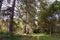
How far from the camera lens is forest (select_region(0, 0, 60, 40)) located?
492 inches

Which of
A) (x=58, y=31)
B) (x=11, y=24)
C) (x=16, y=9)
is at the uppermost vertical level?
(x=16, y=9)

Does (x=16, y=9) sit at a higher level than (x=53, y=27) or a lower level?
higher

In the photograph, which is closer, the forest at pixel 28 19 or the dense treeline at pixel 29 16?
the forest at pixel 28 19

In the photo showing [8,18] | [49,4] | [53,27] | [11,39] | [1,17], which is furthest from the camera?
[53,27]

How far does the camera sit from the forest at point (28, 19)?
12508 millimetres

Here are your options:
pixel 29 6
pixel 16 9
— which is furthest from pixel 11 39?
pixel 29 6

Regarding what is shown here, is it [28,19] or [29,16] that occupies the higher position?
[29,16]

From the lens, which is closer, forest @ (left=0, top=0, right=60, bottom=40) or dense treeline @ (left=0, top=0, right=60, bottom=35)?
forest @ (left=0, top=0, right=60, bottom=40)

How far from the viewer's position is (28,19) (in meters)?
17.4

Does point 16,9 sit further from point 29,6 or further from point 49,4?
point 49,4

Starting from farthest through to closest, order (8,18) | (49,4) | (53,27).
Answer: (53,27) → (49,4) → (8,18)

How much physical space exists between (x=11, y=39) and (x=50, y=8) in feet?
35.9

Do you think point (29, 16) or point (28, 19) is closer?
point (29, 16)

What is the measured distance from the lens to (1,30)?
14.6 metres
